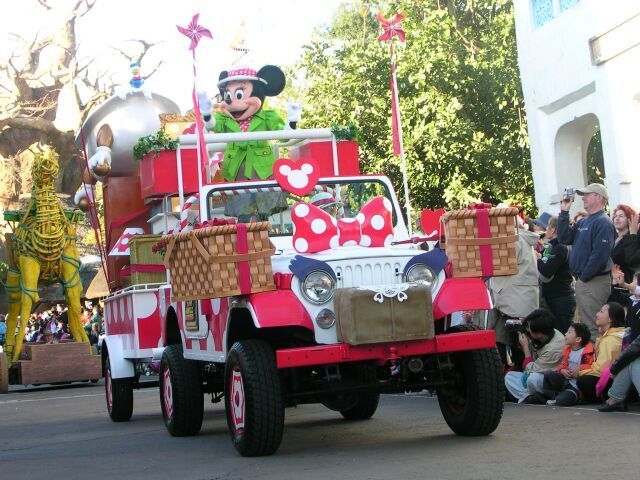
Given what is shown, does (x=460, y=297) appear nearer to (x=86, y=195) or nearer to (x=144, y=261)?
(x=144, y=261)

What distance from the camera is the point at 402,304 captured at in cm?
759

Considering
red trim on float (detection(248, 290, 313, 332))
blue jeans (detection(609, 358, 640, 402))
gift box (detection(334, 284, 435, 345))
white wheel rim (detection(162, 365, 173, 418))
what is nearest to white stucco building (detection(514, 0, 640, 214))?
blue jeans (detection(609, 358, 640, 402))

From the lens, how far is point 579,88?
1883 cm

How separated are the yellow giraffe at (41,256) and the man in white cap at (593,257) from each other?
32.7ft

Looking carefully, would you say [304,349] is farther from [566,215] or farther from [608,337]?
[566,215]

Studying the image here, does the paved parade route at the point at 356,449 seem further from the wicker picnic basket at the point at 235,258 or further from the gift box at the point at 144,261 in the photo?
the gift box at the point at 144,261

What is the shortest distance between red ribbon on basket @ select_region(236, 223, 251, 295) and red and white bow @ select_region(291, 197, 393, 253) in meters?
0.62

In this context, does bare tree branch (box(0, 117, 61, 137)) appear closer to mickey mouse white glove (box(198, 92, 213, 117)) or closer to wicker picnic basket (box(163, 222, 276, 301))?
mickey mouse white glove (box(198, 92, 213, 117))

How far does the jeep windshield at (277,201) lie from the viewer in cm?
978

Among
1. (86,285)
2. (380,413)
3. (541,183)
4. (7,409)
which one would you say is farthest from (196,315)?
(86,285)

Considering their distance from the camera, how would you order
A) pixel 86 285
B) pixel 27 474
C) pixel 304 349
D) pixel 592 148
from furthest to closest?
pixel 86 285, pixel 592 148, pixel 27 474, pixel 304 349

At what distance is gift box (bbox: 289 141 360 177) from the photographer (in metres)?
11.4

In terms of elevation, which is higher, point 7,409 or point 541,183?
point 541,183

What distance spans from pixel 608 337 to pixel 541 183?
10.5m
